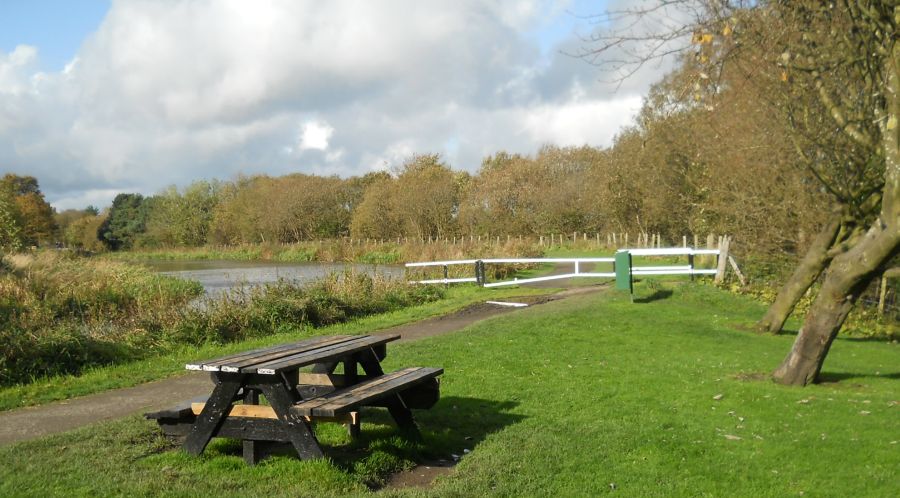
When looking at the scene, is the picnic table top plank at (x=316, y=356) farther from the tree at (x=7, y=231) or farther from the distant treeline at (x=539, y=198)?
the tree at (x=7, y=231)

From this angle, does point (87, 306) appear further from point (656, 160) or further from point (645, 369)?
point (656, 160)

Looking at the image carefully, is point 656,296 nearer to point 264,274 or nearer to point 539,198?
point 264,274

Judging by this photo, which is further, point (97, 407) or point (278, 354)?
point (97, 407)

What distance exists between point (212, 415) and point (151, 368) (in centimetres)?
661

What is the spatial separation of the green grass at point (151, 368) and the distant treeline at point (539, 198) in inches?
327

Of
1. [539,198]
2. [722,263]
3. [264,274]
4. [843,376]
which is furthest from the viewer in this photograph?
[539,198]

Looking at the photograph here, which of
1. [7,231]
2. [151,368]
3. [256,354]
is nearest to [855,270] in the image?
[256,354]

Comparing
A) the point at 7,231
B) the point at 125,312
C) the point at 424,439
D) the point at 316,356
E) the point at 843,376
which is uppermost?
the point at 7,231

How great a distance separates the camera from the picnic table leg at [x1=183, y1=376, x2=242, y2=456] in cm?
603

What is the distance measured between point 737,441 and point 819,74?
609 cm

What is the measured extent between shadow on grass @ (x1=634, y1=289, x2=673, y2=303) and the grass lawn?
23.0 feet

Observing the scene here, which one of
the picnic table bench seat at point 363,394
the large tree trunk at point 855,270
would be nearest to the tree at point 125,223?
the large tree trunk at point 855,270

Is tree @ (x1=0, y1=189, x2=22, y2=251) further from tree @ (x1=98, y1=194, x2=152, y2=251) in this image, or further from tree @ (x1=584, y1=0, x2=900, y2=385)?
tree @ (x1=98, y1=194, x2=152, y2=251)

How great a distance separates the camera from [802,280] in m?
15.7
